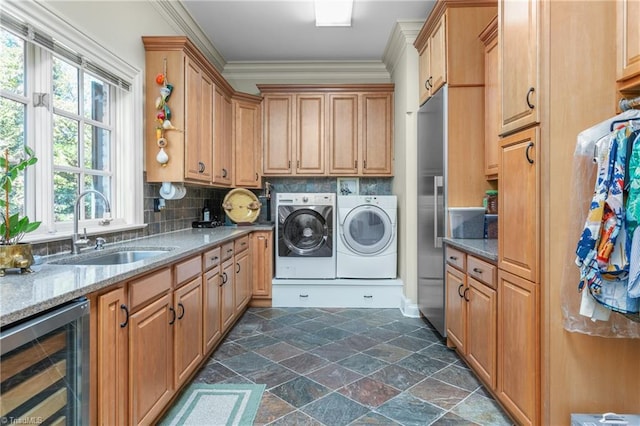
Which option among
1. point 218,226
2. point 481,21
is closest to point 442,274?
point 481,21

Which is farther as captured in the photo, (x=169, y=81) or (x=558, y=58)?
(x=169, y=81)

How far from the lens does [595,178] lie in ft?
4.71

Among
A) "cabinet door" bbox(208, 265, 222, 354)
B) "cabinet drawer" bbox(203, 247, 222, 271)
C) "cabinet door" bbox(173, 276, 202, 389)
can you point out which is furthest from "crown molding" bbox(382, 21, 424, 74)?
"cabinet door" bbox(173, 276, 202, 389)

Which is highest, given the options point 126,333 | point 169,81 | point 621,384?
point 169,81

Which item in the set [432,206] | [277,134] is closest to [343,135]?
[277,134]

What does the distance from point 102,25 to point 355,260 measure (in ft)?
9.57

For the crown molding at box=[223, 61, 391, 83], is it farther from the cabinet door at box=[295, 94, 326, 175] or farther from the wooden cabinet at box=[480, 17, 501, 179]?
the wooden cabinet at box=[480, 17, 501, 179]

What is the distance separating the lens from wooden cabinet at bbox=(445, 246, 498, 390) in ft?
6.40

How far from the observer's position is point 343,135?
4184 millimetres

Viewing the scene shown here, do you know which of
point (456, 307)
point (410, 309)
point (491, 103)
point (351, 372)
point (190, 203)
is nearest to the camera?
point (351, 372)

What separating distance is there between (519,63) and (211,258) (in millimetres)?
2172

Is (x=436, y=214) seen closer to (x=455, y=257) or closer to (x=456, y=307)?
(x=455, y=257)

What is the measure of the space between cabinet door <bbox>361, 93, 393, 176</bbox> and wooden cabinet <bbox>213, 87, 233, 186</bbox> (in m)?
1.54

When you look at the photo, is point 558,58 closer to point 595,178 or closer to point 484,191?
point 595,178
